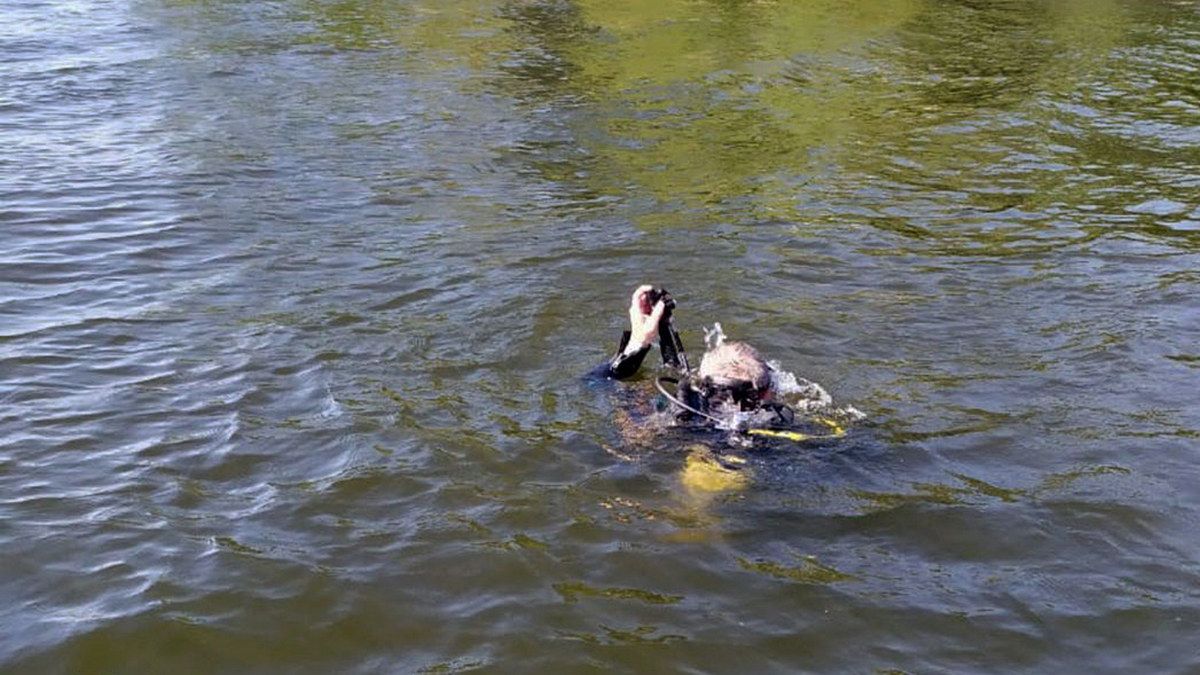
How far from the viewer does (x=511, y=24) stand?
2208 centimetres

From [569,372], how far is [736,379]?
1.66 meters

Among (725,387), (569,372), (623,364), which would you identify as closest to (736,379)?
(725,387)

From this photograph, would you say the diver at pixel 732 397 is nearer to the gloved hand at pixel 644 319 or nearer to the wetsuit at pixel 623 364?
the gloved hand at pixel 644 319

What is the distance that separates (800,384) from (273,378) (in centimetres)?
320

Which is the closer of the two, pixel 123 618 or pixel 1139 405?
pixel 123 618

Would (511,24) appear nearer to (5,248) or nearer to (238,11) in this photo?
(238,11)

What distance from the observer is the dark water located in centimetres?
496

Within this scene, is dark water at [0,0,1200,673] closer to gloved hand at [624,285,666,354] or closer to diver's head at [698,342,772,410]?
diver's head at [698,342,772,410]

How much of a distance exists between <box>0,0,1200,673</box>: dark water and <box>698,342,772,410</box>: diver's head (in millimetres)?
321

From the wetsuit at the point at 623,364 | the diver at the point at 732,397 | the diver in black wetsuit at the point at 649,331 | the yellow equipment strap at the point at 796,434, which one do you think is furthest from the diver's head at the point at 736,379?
the wetsuit at the point at 623,364

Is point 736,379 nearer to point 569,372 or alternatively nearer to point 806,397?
point 806,397

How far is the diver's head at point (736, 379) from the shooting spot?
6.23m

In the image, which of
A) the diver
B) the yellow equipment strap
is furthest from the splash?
the yellow equipment strap

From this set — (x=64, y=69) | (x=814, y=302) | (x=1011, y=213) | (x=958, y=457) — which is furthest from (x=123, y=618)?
(x=64, y=69)
